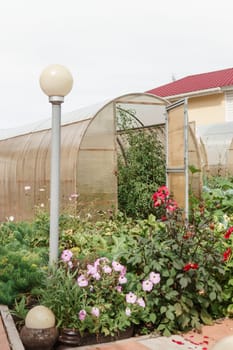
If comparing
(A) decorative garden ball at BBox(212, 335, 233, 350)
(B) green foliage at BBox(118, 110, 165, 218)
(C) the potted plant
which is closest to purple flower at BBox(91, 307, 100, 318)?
(C) the potted plant

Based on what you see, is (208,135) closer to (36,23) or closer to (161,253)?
(36,23)

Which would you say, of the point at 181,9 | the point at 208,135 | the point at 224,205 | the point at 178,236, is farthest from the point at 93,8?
the point at 208,135

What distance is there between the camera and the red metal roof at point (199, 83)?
66.1 feet

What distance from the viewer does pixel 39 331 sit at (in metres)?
3.59

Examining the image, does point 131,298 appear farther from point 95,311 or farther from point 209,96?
point 209,96

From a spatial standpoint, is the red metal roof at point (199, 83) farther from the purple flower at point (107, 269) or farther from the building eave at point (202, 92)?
the purple flower at point (107, 269)

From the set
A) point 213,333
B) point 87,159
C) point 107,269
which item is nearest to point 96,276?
point 107,269

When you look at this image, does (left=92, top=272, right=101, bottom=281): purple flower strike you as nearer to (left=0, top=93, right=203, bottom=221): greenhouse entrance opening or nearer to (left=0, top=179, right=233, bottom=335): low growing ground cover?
(left=0, top=179, right=233, bottom=335): low growing ground cover

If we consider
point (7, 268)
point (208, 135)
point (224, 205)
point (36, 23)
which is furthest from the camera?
point (208, 135)

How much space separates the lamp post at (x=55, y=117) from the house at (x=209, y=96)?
51.9ft

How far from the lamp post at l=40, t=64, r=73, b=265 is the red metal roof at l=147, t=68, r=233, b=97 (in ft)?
52.4

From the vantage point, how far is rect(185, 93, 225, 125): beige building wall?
66.3 ft

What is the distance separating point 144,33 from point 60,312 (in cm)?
457

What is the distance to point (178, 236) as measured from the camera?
424cm
